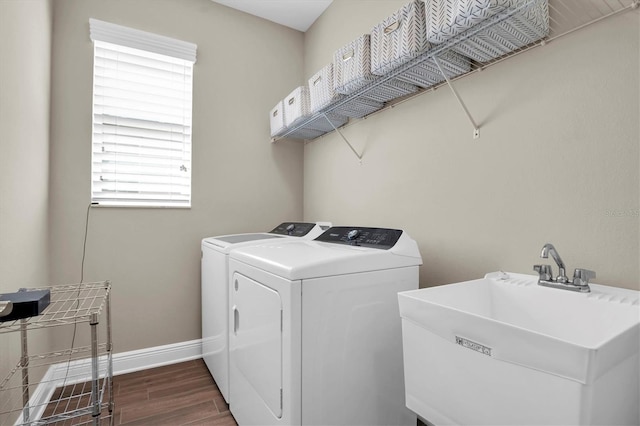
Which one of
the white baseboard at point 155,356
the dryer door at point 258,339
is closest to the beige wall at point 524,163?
the dryer door at point 258,339

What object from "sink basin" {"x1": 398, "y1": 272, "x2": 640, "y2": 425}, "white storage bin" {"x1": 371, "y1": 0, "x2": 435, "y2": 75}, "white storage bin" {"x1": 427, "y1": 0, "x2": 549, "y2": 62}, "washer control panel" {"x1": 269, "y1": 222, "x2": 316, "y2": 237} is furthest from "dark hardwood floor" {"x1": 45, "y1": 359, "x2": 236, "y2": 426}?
"white storage bin" {"x1": 427, "y1": 0, "x2": 549, "y2": 62}

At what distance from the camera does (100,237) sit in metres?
2.17

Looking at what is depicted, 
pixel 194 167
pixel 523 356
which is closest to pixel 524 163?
pixel 523 356

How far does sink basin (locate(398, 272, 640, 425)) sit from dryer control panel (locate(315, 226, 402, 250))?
0.36 metres

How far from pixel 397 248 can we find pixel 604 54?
975 mm

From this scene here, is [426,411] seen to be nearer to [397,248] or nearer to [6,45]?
[397,248]

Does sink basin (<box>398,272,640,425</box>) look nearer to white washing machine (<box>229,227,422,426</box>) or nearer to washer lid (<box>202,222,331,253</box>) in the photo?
white washing machine (<box>229,227,422,426</box>)

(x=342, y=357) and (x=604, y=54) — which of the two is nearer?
(x=604, y=54)

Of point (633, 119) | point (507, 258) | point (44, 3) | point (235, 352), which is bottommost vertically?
point (235, 352)

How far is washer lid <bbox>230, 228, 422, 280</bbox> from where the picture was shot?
46.9 inches

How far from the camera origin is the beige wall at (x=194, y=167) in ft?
6.84

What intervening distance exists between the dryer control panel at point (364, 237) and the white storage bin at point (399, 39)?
2.49 feet

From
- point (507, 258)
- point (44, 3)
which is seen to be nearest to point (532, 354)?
point (507, 258)

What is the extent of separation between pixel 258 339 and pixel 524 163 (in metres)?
1.32
